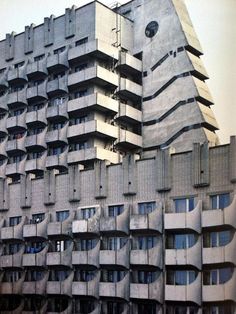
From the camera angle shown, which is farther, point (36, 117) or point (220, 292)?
point (36, 117)

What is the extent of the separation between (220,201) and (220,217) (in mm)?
1165

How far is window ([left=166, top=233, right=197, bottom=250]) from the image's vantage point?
29.1 meters

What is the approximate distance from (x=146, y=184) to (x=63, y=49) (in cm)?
1950

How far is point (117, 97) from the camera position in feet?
146

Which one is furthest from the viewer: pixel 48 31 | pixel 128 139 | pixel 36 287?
pixel 48 31

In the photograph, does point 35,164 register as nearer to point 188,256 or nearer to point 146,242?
point 146,242

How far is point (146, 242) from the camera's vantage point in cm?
3116

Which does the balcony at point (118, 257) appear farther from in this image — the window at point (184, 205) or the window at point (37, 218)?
the window at point (37, 218)

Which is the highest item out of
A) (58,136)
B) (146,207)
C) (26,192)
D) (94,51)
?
(94,51)

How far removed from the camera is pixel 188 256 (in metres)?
28.5

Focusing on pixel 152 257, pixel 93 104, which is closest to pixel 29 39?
pixel 93 104

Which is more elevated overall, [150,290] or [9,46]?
[9,46]

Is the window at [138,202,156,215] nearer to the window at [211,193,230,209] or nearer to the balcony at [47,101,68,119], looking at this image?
the window at [211,193,230,209]

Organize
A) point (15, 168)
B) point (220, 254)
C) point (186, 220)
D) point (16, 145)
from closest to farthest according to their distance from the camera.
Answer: point (220, 254) < point (186, 220) < point (15, 168) < point (16, 145)
